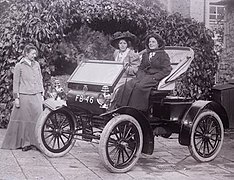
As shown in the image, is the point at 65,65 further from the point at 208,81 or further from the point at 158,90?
the point at 158,90

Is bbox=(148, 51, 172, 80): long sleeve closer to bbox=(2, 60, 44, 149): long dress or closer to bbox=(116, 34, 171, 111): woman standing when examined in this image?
bbox=(116, 34, 171, 111): woman standing

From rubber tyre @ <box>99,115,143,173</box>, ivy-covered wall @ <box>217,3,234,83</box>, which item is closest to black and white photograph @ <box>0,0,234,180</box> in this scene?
rubber tyre @ <box>99,115,143,173</box>

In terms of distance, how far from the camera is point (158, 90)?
7367 millimetres

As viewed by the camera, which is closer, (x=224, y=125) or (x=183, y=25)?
(x=224, y=125)

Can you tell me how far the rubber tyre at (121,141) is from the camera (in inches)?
261

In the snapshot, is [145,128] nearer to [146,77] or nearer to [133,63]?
[146,77]

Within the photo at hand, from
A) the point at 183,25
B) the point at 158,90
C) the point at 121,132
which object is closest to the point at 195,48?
the point at 183,25

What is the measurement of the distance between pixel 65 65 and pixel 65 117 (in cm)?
471

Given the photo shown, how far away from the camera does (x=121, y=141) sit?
22.6 feet

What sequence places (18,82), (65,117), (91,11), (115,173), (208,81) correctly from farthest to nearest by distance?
(208,81), (91,11), (18,82), (65,117), (115,173)

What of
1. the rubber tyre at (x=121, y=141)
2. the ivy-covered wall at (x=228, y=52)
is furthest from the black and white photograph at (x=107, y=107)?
the ivy-covered wall at (x=228, y=52)

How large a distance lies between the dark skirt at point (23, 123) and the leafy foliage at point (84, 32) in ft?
6.78

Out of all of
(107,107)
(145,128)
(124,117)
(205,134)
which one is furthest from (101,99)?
(205,134)

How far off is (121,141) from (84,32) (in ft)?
21.5
